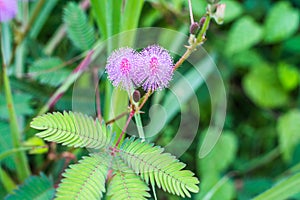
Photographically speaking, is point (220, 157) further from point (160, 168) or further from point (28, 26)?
point (160, 168)

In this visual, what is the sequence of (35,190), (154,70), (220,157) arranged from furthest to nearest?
(220,157) → (35,190) → (154,70)

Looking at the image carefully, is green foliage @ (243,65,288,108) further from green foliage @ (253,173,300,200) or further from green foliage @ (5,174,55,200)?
green foliage @ (5,174,55,200)

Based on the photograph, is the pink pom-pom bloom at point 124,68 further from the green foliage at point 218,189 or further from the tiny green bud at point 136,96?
the green foliage at point 218,189

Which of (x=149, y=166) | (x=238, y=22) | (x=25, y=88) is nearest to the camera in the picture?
(x=149, y=166)

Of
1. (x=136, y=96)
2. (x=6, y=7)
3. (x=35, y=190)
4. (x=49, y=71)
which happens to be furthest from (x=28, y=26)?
(x=136, y=96)

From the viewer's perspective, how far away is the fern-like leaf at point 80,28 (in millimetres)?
849

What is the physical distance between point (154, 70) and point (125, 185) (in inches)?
4.4

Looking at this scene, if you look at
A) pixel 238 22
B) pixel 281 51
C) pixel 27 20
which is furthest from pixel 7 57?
pixel 281 51

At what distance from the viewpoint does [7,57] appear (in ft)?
3.24

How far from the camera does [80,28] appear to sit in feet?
2.78

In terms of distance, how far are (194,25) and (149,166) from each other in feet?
0.50

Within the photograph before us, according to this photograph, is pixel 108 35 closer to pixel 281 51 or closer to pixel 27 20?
pixel 27 20

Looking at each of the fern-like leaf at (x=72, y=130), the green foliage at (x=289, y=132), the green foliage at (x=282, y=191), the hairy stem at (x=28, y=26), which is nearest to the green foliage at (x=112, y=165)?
the fern-like leaf at (x=72, y=130)

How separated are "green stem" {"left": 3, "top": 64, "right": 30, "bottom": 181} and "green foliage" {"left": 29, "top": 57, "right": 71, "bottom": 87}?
117 mm
